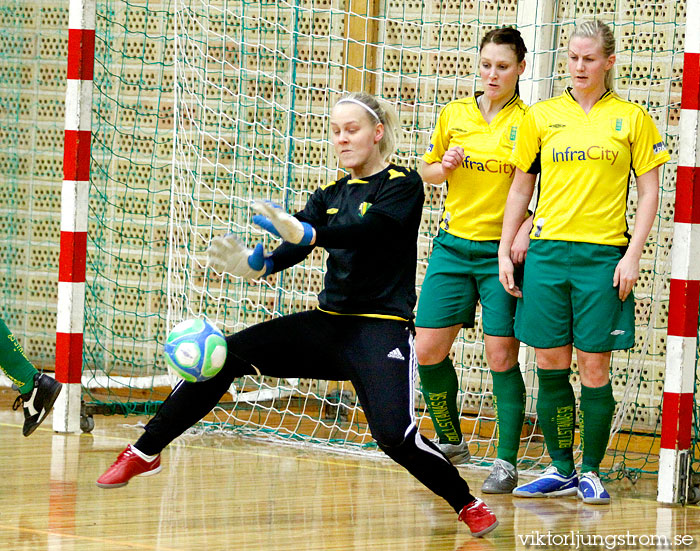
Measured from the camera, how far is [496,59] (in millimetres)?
4465

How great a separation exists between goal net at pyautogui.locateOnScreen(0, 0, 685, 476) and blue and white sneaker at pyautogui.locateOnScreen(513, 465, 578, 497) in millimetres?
492

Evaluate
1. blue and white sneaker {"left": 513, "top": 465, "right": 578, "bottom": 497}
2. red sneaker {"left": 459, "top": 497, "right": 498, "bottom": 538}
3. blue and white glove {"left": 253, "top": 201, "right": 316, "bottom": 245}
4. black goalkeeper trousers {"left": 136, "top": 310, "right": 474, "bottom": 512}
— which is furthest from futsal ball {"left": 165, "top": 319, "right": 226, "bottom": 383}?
blue and white sneaker {"left": 513, "top": 465, "right": 578, "bottom": 497}

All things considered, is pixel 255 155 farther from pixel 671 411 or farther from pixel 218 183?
pixel 671 411

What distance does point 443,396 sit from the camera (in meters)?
4.77

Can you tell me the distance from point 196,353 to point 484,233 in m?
1.36

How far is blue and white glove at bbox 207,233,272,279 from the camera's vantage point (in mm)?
3607

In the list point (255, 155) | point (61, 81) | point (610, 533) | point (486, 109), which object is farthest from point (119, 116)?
point (610, 533)

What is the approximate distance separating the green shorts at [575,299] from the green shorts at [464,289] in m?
0.20

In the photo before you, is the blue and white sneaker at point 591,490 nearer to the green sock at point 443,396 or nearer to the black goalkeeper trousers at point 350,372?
the green sock at point 443,396

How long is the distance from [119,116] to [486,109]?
124 inches

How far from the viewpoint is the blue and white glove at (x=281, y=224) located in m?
3.45

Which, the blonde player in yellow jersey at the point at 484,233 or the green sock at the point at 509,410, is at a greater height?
the blonde player in yellow jersey at the point at 484,233

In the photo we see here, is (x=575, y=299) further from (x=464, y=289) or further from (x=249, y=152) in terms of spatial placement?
(x=249, y=152)

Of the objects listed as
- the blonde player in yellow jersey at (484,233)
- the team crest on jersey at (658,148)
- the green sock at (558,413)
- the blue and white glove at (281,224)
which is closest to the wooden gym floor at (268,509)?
the green sock at (558,413)
